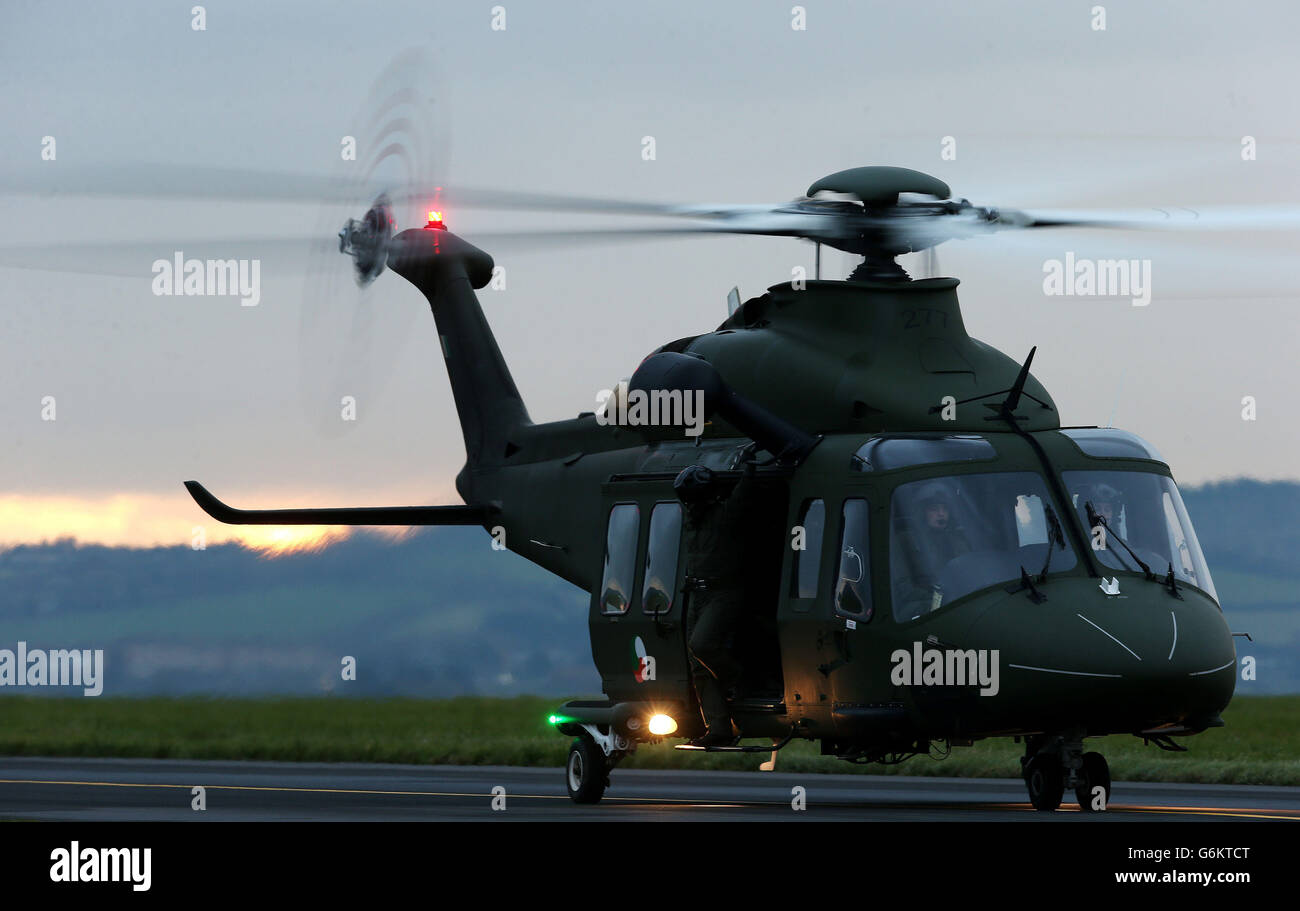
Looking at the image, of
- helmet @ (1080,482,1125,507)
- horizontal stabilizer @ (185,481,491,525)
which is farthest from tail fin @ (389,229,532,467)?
helmet @ (1080,482,1125,507)

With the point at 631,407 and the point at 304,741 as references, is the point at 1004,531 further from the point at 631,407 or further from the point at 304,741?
the point at 304,741

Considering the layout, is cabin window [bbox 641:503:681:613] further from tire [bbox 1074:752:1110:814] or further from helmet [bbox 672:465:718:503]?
tire [bbox 1074:752:1110:814]

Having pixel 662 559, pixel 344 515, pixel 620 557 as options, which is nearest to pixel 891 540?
pixel 662 559

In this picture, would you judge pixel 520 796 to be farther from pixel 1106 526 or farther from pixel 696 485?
pixel 1106 526

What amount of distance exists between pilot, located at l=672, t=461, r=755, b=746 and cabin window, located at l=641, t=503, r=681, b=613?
845 mm

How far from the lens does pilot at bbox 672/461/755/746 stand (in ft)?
57.9

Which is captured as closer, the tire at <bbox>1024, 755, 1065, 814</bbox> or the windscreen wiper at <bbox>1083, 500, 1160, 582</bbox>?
the windscreen wiper at <bbox>1083, 500, 1160, 582</bbox>

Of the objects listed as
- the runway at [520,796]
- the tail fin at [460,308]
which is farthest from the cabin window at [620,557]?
the tail fin at [460,308]

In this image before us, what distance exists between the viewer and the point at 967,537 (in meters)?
16.1
